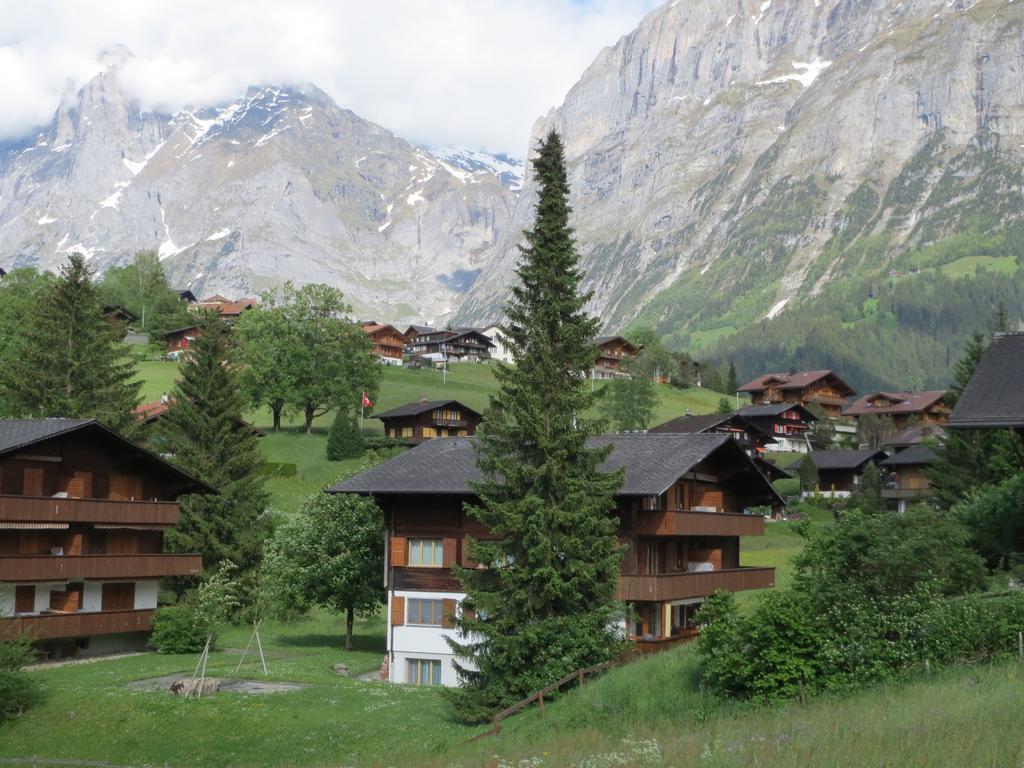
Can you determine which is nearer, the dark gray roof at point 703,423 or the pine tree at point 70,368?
the pine tree at point 70,368

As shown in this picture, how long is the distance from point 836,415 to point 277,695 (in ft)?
488

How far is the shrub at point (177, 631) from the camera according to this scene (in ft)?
157

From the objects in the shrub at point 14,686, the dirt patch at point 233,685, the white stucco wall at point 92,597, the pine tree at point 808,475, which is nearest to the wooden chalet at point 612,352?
the pine tree at point 808,475

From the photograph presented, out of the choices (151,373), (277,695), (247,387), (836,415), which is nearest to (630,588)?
(277,695)

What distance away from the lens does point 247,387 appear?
95.6m

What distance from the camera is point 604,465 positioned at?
42.4 meters

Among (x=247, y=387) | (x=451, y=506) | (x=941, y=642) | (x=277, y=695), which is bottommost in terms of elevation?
(x=277, y=695)

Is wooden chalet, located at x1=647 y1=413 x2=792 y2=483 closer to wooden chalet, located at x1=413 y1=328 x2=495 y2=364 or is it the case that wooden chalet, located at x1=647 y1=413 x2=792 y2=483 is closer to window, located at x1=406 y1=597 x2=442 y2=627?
window, located at x1=406 y1=597 x2=442 y2=627

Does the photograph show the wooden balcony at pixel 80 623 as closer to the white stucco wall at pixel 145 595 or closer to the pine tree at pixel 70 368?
the white stucco wall at pixel 145 595

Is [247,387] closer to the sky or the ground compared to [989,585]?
closer to the sky

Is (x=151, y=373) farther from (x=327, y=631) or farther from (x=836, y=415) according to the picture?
(x=836, y=415)

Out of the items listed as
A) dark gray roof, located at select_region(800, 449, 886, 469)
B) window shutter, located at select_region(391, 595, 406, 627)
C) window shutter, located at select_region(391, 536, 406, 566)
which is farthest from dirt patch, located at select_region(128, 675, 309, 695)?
dark gray roof, located at select_region(800, 449, 886, 469)

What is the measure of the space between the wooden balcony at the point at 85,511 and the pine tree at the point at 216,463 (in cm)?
812

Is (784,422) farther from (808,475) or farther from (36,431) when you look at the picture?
(36,431)
